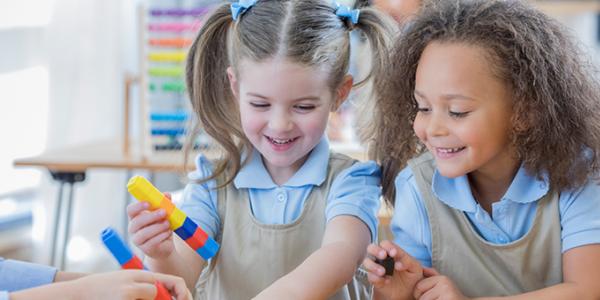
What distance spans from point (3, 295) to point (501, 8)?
0.74 metres

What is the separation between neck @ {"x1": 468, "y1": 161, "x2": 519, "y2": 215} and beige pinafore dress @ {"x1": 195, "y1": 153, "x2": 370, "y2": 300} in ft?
0.70

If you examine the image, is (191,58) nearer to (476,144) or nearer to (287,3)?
(287,3)

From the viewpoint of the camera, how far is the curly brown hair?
109 cm

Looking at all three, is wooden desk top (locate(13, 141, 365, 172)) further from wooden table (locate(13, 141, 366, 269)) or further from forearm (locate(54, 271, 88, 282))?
forearm (locate(54, 271, 88, 282))

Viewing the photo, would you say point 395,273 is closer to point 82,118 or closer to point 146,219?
point 146,219

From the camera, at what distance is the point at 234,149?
1.35m

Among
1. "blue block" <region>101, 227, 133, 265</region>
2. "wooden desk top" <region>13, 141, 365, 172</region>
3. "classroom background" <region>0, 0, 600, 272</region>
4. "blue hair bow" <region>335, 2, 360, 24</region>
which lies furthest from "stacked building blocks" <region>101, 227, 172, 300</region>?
"wooden desk top" <region>13, 141, 365, 172</region>

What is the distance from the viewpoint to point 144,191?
1048mm

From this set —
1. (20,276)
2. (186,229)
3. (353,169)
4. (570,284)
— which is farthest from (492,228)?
(20,276)

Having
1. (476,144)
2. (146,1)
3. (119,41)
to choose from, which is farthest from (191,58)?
(146,1)

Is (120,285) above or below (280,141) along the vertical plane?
below

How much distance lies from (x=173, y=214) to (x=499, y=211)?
46 centimetres

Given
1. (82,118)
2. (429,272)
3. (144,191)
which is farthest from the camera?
(82,118)

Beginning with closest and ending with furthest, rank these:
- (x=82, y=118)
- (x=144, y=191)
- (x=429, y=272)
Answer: (x=144, y=191) < (x=429, y=272) < (x=82, y=118)
